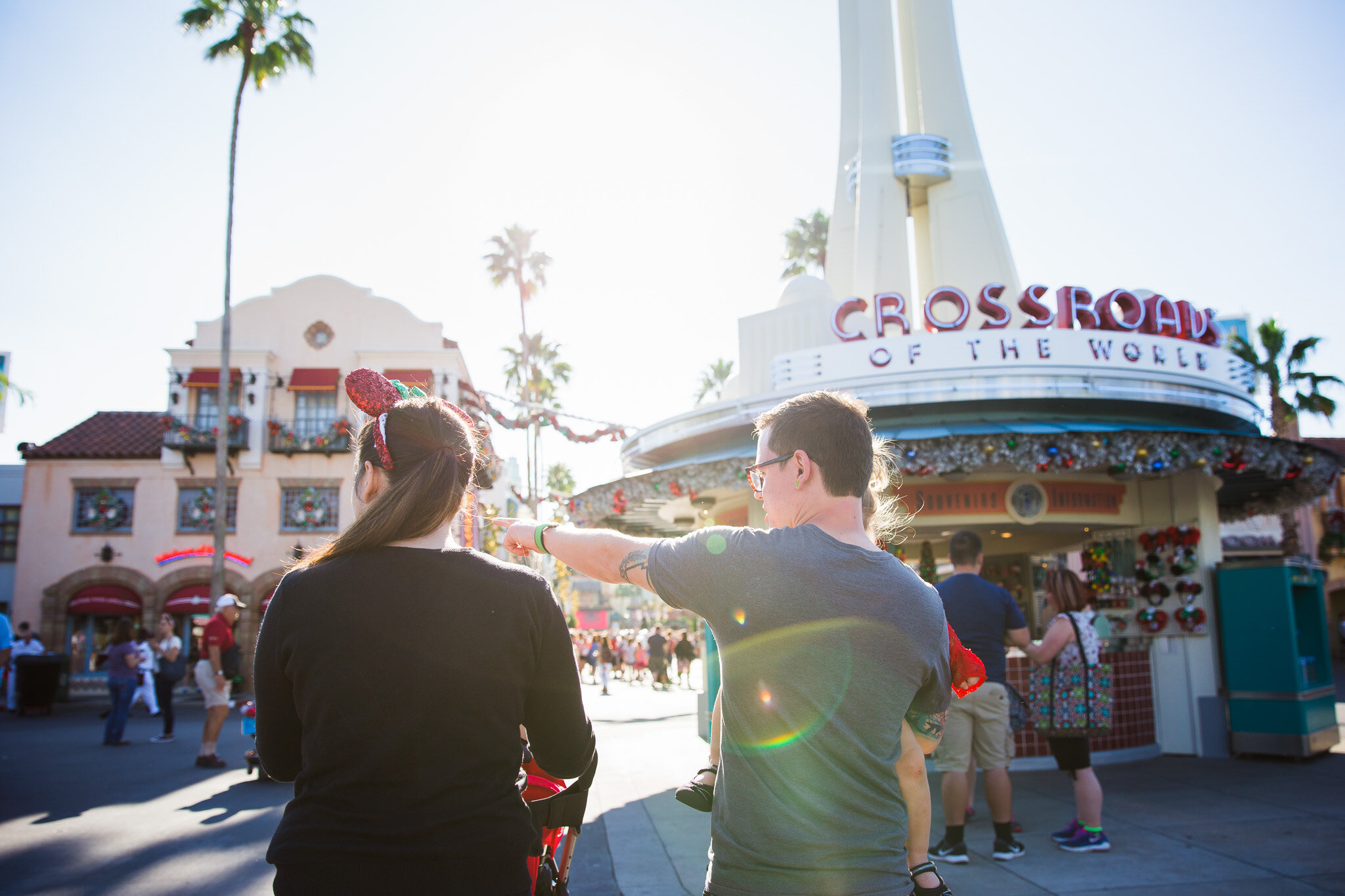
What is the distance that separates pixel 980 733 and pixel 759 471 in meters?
4.39

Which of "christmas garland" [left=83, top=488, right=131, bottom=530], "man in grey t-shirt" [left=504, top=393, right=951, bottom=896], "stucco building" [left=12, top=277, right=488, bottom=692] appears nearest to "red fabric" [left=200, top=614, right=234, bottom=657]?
"man in grey t-shirt" [left=504, top=393, right=951, bottom=896]

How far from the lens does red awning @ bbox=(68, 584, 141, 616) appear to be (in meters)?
25.8

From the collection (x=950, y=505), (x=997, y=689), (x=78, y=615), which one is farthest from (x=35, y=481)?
(x=997, y=689)

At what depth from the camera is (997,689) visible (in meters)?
5.86

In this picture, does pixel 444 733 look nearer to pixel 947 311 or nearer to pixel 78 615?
pixel 947 311

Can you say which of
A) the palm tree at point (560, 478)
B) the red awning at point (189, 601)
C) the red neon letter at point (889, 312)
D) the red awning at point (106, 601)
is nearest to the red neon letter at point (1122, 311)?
the red neon letter at point (889, 312)

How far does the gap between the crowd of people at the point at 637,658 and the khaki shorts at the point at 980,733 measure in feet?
41.0

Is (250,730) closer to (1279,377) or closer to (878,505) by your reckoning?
(878,505)

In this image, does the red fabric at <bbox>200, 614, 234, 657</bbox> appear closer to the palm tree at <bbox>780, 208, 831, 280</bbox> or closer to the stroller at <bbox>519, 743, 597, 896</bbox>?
the stroller at <bbox>519, 743, 597, 896</bbox>

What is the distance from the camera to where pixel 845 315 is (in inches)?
428

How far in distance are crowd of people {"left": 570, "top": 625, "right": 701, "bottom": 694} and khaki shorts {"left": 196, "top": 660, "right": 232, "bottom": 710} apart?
8.62m

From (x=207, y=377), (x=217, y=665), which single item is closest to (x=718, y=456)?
(x=217, y=665)

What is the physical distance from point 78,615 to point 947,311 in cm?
2740

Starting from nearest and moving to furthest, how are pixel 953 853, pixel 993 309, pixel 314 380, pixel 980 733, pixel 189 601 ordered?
pixel 953 853 → pixel 980 733 → pixel 993 309 → pixel 189 601 → pixel 314 380
